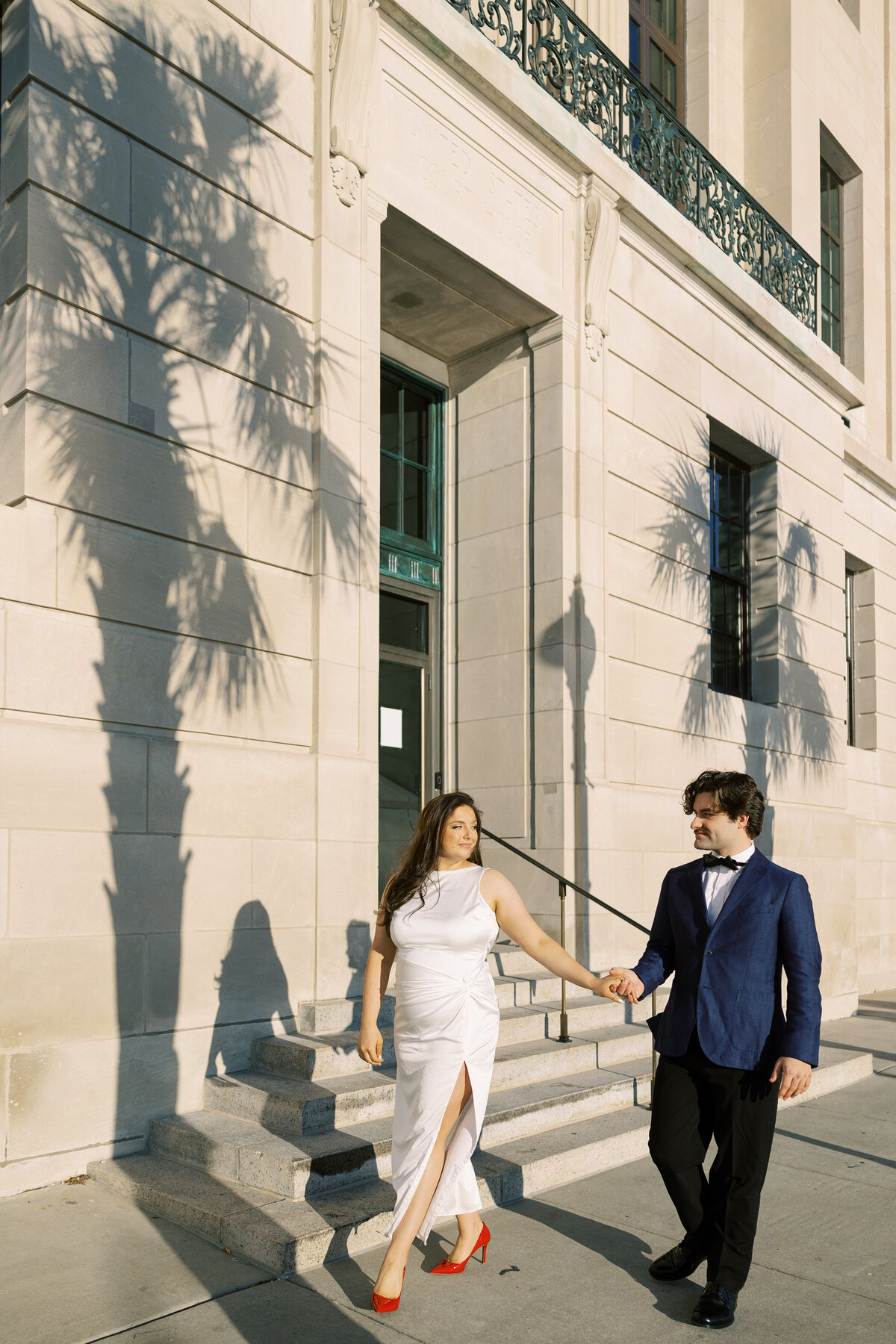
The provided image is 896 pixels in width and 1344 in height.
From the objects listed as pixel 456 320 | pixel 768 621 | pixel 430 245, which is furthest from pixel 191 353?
pixel 768 621

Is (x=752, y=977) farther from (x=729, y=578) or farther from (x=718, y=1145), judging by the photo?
(x=729, y=578)

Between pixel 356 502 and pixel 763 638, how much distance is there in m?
7.42

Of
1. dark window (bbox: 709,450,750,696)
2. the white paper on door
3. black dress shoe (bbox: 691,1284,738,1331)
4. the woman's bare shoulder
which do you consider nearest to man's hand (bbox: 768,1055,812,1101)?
black dress shoe (bbox: 691,1284,738,1331)

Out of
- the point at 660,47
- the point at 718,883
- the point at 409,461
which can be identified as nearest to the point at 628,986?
the point at 718,883

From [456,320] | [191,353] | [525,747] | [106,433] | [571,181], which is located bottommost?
[525,747]

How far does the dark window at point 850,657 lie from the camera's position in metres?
18.0

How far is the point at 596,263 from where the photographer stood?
11.0m

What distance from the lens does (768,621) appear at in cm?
1415

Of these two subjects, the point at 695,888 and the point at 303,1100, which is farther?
the point at 303,1100

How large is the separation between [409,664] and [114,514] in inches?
185

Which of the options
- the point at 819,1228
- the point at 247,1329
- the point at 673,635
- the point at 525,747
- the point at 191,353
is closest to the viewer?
the point at 247,1329

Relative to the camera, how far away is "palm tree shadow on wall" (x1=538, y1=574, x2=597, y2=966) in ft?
33.9

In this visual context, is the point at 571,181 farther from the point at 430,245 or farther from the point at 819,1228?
the point at 819,1228

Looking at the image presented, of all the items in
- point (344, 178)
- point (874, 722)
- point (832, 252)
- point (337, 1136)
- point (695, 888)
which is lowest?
point (337, 1136)
